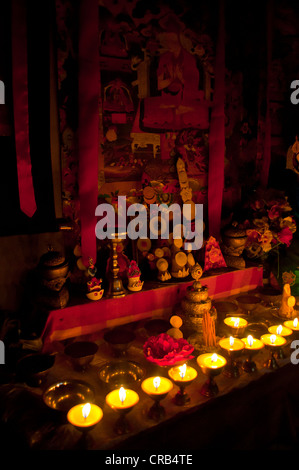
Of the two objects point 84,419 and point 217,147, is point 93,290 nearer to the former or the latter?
point 84,419

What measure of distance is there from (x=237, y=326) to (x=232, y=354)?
0.37 meters

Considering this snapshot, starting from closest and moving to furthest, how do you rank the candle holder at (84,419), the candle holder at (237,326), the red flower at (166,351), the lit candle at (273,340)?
the candle holder at (84,419) → the red flower at (166,351) → the lit candle at (273,340) → the candle holder at (237,326)

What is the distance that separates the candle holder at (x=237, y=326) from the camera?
8.54 ft

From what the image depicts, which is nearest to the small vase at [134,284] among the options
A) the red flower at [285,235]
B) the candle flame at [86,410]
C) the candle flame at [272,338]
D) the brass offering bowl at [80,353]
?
the brass offering bowl at [80,353]

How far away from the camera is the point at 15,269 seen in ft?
9.15

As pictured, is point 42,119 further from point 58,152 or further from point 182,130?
point 182,130

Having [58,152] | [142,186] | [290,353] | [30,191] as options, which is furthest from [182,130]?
[290,353]

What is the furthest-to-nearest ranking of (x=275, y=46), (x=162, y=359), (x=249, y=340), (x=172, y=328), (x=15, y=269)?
(x=275, y=46) → (x=15, y=269) → (x=172, y=328) → (x=249, y=340) → (x=162, y=359)

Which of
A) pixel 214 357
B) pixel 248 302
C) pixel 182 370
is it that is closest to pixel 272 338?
pixel 214 357

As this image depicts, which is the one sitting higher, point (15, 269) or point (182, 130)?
point (182, 130)

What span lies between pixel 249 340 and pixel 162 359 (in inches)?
25.7

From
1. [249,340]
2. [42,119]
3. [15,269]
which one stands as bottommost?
[249,340]

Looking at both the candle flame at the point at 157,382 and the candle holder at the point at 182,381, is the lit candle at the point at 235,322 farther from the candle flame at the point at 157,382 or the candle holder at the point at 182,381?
the candle flame at the point at 157,382

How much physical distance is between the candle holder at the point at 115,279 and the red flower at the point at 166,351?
633 mm
